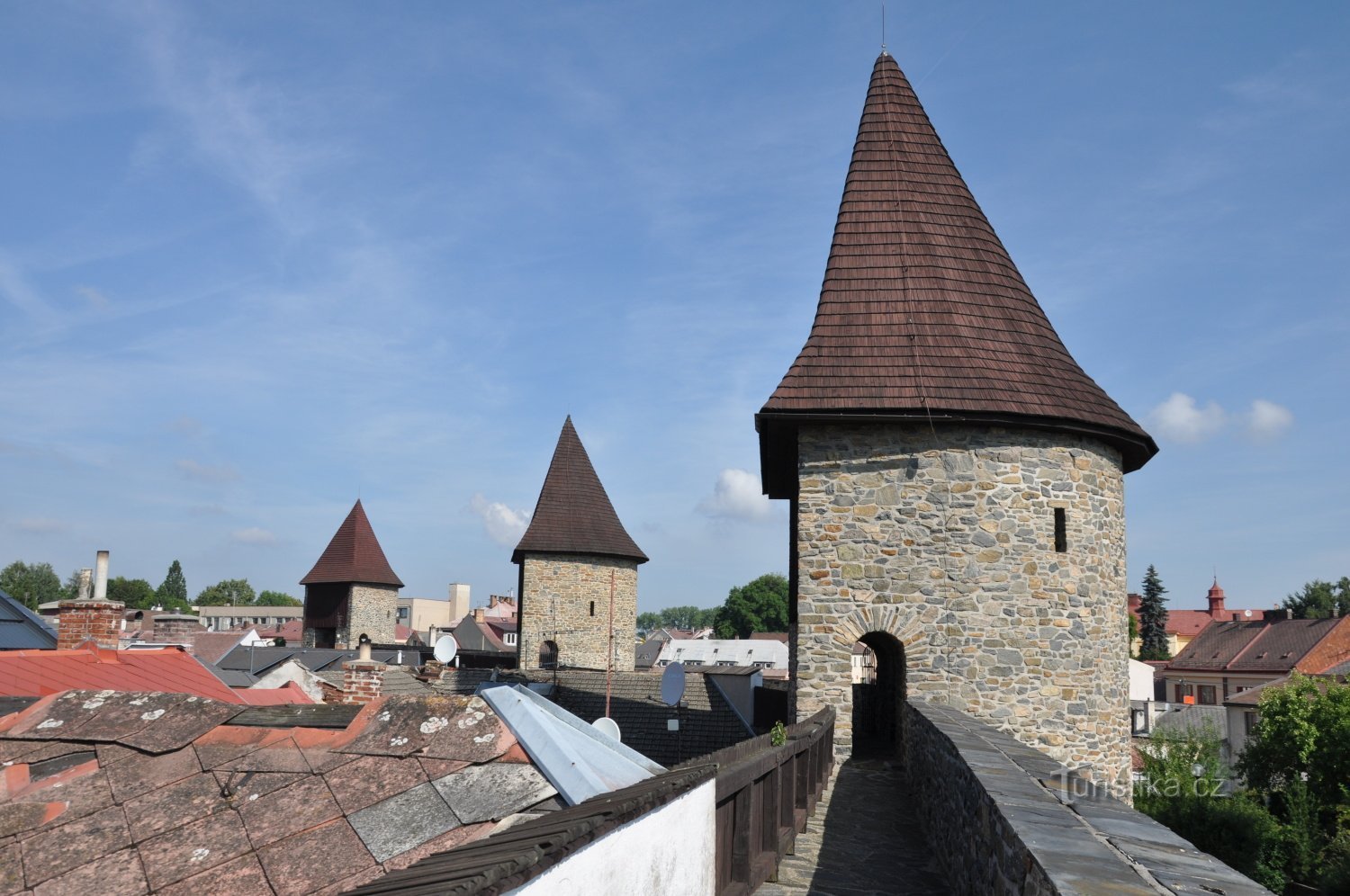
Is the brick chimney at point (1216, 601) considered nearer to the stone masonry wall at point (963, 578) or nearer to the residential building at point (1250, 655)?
the residential building at point (1250, 655)

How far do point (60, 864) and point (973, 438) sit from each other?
10.8 m

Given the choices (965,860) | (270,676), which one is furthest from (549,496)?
(965,860)

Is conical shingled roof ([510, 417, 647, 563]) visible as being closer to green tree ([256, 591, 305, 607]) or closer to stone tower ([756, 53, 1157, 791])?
stone tower ([756, 53, 1157, 791])

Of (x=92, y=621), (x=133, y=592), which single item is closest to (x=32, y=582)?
(x=133, y=592)

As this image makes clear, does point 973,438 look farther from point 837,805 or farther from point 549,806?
point 549,806

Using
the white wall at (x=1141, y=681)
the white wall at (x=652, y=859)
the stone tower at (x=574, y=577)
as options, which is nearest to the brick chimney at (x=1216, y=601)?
the white wall at (x=1141, y=681)

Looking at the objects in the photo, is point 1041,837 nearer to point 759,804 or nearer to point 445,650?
point 759,804

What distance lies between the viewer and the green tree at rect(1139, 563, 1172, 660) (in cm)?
7625

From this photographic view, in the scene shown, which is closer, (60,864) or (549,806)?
(60,864)

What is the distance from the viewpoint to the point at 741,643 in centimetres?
7175

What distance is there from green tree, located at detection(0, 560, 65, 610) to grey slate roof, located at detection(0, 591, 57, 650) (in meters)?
83.3

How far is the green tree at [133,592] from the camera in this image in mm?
97312

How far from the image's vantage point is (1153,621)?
77438 millimetres

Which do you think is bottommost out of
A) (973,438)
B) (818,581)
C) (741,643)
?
(741,643)
